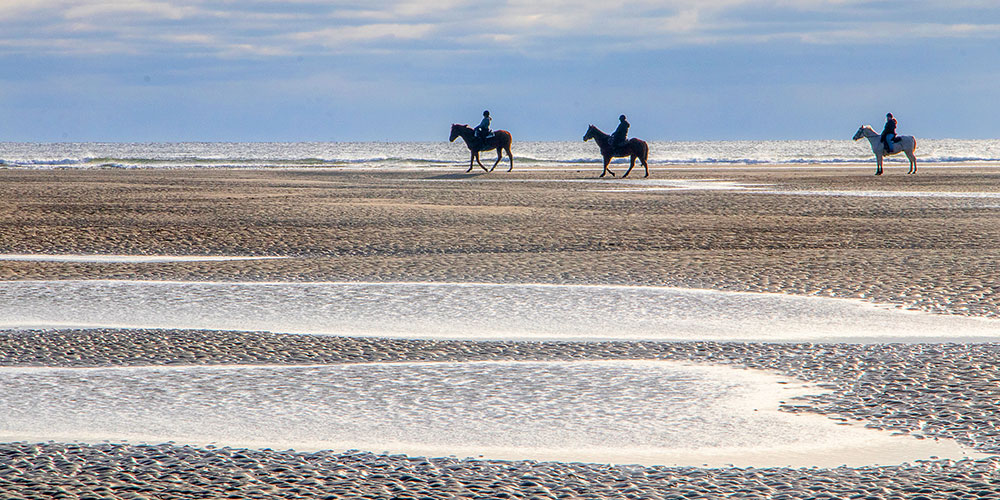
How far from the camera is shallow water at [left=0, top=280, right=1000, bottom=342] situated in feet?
17.7

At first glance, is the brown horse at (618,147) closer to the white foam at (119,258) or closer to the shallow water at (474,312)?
the white foam at (119,258)

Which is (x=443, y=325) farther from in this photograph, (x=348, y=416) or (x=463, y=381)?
(x=348, y=416)

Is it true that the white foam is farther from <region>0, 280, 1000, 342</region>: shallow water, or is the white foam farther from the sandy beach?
<region>0, 280, 1000, 342</region>: shallow water

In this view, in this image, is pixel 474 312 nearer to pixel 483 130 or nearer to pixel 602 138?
pixel 602 138

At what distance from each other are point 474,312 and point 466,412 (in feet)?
7.59

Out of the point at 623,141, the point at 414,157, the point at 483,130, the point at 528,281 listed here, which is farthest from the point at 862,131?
the point at 414,157

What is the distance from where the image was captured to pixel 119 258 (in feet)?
29.2

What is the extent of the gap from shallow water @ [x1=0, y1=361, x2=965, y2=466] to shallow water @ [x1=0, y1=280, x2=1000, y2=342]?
3.11 ft

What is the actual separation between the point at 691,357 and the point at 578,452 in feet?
5.42

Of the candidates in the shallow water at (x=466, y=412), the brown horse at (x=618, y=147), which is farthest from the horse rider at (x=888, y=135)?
the shallow water at (x=466, y=412)

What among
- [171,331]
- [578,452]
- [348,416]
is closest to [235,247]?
[171,331]

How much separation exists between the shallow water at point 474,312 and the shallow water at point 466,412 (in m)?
0.95

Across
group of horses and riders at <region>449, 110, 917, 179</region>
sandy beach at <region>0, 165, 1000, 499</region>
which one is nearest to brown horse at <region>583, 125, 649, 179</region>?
group of horses and riders at <region>449, 110, 917, 179</region>

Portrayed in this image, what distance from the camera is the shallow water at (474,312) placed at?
5406mm
